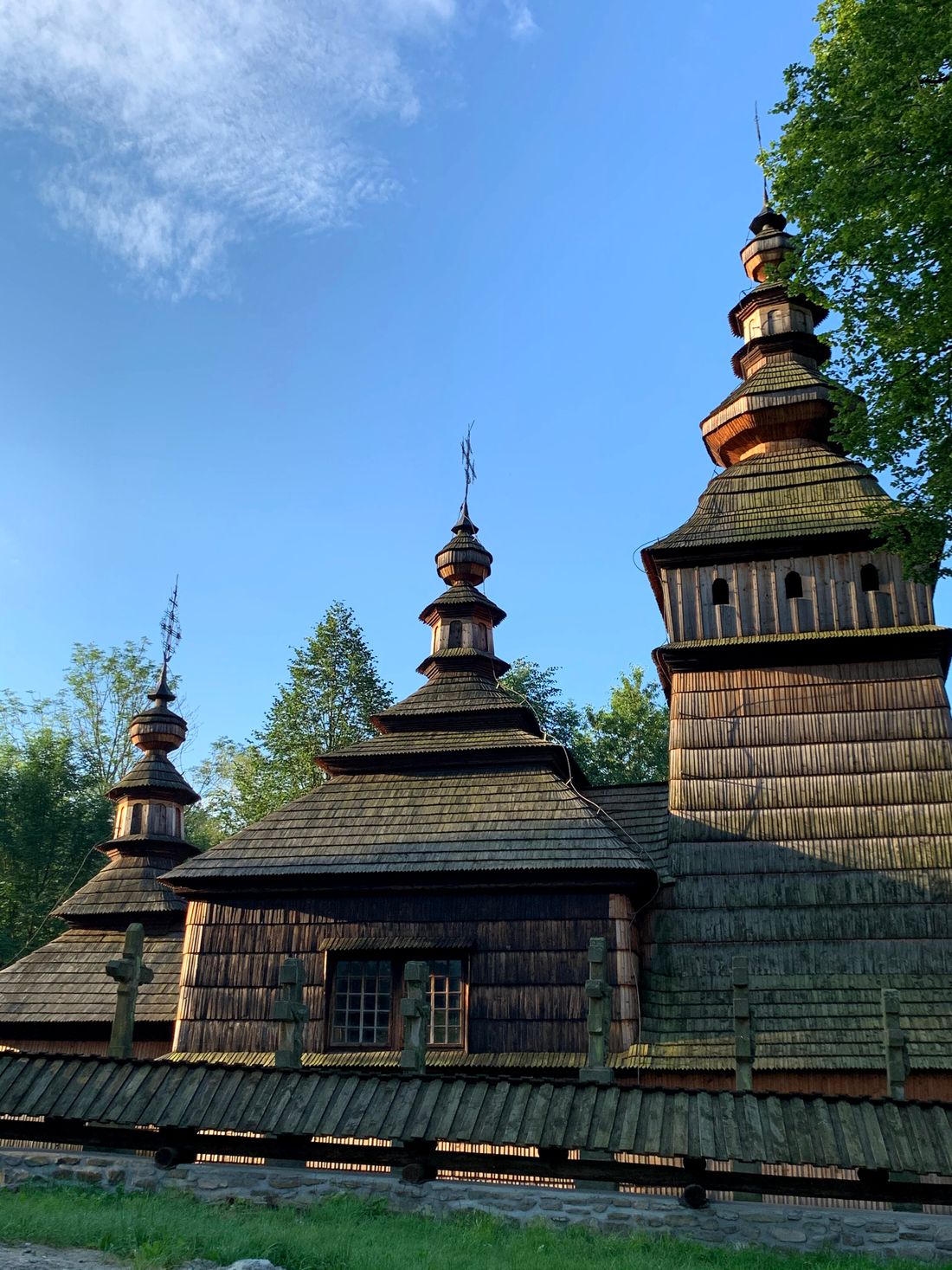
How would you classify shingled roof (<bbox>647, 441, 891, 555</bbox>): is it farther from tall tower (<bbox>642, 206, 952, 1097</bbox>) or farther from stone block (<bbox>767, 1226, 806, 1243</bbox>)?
stone block (<bbox>767, 1226, 806, 1243</bbox>)

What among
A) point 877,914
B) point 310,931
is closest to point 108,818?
point 310,931

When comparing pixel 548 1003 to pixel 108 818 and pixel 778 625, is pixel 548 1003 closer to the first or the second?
pixel 778 625

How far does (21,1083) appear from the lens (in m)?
10.4

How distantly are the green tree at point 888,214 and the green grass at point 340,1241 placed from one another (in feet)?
28.0

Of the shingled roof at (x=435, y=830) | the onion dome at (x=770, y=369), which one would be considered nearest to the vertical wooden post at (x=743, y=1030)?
the shingled roof at (x=435, y=830)

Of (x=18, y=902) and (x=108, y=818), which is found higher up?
(x=108, y=818)

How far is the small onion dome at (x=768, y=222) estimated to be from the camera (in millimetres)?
23172

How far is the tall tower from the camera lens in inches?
538

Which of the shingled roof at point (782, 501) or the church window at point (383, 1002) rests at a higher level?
the shingled roof at point (782, 501)

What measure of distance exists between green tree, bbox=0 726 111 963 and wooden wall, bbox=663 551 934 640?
23.5 meters

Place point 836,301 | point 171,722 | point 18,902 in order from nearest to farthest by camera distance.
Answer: point 836,301 → point 171,722 → point 18,902

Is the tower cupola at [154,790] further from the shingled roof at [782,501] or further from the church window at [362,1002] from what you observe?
the shingled roof at [782,501]

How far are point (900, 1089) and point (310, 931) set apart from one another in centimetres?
800

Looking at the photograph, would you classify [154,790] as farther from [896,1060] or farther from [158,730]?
[896,1060]
